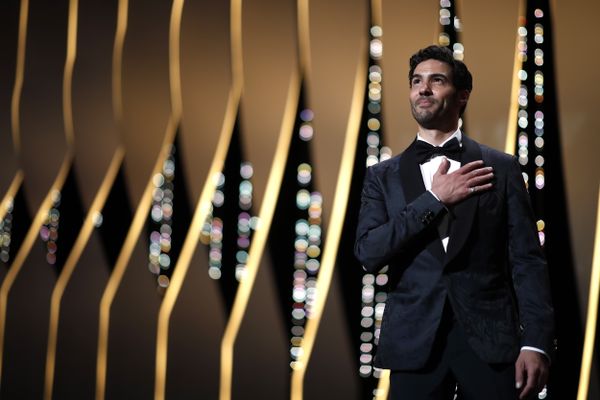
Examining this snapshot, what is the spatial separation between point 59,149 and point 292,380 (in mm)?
1288

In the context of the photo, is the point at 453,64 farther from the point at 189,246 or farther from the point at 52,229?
the point at 52,229

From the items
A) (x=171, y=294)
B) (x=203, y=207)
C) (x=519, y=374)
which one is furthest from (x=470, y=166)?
(x=171, y=294)

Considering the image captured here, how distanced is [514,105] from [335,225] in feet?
2.18

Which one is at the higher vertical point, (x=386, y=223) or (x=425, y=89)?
(x=425, y=89)

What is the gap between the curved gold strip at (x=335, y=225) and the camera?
2307mm

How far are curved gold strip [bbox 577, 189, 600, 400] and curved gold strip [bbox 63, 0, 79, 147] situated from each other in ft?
6.23

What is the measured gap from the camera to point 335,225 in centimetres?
231

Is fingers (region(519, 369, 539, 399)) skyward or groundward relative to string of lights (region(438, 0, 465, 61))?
groundward

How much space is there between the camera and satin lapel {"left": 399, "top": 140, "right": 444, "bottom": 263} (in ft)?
4.48

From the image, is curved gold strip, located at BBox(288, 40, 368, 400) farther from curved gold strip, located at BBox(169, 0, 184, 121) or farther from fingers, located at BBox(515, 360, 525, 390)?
→ fingers, located at BBox(515, 360, 525, 390)

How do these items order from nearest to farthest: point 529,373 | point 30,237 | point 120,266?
1. point 529,373
2. point 120,266
3. point 30,237

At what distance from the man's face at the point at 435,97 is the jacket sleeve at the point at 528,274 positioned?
17 cm

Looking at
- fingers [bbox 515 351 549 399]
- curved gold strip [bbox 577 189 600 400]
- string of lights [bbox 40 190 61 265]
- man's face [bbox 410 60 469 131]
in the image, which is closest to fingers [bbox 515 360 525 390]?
fingers [bbox 515 351 549 399]

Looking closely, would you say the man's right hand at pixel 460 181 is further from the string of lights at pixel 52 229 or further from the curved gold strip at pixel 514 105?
the string of lights at pixel 52 229
